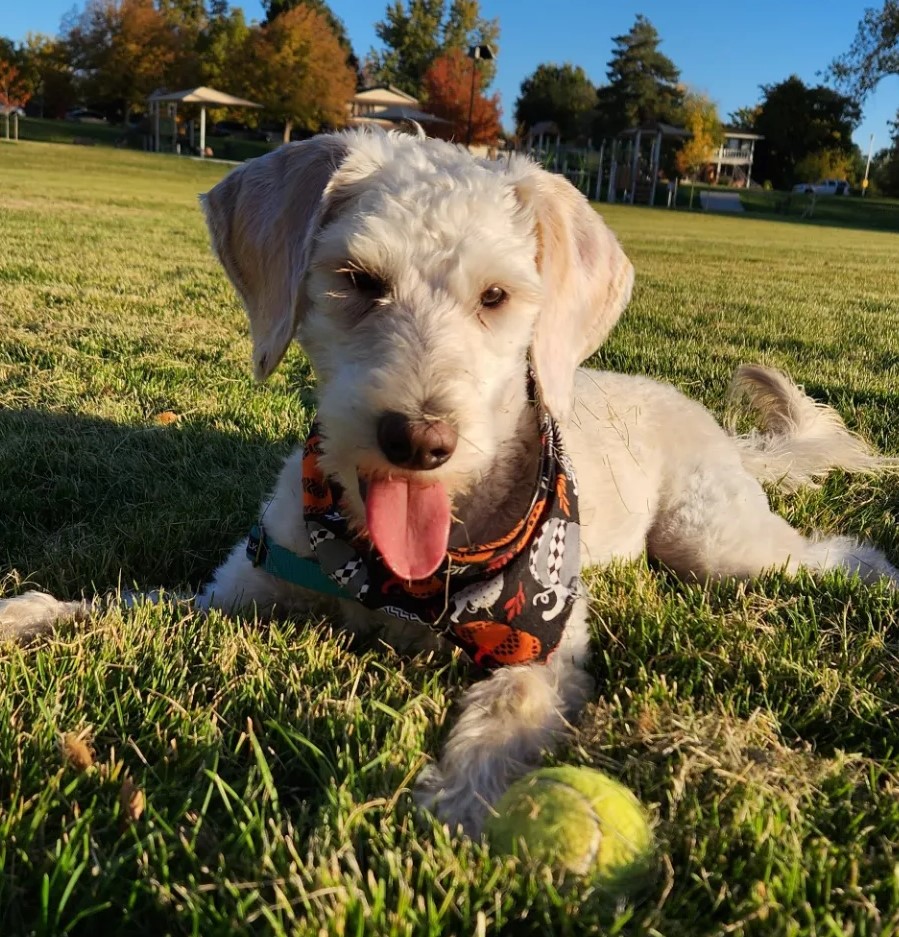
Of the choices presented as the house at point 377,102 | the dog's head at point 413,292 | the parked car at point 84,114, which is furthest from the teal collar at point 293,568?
the parked car at point 84,114

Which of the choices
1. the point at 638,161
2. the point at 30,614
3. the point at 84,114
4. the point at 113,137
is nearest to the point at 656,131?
the point at 638,161

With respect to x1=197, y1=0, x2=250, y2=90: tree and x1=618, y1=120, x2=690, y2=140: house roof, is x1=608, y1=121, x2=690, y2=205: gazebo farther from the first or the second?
x1=197, y1=0, x2=250, y2=90: tree

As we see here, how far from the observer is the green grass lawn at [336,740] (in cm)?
164

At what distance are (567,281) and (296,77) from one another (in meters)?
74.8

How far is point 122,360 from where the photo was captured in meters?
6.42

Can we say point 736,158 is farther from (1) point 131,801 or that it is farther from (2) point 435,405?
(1) point 131,801

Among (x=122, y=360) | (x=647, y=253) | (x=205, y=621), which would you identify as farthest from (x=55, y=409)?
(x=647, y=253)

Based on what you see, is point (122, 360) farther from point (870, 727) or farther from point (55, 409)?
point (870, 727)

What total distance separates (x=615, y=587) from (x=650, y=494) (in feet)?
2.41

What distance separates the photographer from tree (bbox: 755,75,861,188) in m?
81.8

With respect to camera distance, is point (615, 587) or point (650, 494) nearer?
point (615, 587)

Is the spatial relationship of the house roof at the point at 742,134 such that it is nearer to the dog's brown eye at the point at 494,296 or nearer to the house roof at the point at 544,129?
the house roof at the point at 544,129

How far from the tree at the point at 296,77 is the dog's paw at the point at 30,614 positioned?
72.2 m

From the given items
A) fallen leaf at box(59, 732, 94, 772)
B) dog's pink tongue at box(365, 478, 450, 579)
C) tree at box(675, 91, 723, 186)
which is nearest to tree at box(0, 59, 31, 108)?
tree at box(675, 91, 723, 186)
